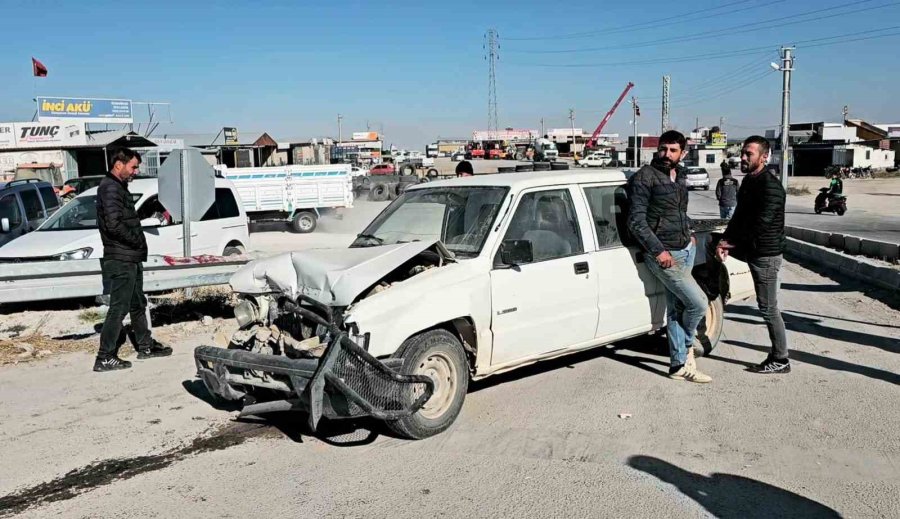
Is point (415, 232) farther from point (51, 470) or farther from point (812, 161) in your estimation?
point (812, 161)

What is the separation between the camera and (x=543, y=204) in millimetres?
5938

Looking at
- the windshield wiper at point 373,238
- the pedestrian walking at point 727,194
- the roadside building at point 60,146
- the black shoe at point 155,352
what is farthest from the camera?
the roadside building at point 60,146

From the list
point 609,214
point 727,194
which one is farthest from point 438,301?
point 727,194

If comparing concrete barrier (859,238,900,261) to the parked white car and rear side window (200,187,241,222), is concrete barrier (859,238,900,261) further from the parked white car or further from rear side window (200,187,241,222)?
the parked white car

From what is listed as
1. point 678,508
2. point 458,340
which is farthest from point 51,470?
point 678,508

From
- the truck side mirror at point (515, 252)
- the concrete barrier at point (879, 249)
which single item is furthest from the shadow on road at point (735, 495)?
the concrete barrier at point (879, 249)

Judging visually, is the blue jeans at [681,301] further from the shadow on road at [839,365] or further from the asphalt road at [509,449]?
the shadow on road at [839,365]

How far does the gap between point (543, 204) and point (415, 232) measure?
3.48 feet

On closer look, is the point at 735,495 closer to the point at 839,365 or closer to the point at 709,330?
the point at 709,330

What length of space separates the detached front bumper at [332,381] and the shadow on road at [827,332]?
5014 mm

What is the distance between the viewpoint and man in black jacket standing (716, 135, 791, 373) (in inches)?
244

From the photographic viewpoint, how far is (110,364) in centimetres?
687

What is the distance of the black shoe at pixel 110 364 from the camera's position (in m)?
→ 6.84

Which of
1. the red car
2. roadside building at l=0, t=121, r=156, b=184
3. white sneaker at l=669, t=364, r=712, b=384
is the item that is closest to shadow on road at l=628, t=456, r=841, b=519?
white sneaker at l=669, t=364, r=712, b=384
